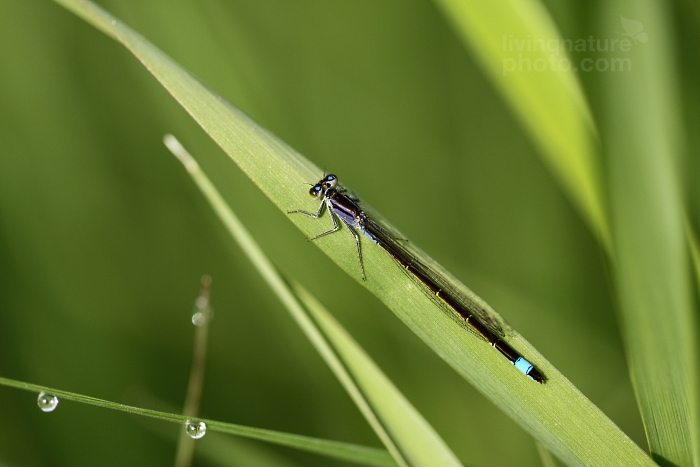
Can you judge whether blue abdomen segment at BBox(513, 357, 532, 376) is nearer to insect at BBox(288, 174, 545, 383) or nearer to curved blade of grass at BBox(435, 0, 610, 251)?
insect at BBox(288, 174, 545, 383)

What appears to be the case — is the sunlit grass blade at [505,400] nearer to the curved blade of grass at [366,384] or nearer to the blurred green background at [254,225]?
the curved blade of grass at [366,384]

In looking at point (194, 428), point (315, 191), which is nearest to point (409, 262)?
point (315, 191)

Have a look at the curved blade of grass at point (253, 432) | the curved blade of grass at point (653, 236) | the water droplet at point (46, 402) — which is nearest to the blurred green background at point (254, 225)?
the curved blade of grass at point (253, 432)

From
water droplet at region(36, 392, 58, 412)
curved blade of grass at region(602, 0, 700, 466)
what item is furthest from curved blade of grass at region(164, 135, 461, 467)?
water droplet at region(36, 392, 58, 412)

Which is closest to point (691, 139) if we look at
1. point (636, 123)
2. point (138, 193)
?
point (636, 123)

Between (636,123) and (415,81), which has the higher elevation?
(415,81)

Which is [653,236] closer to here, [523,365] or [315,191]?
[523,365]

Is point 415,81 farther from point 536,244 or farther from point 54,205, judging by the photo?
point 54,205
